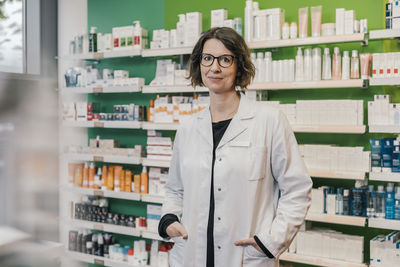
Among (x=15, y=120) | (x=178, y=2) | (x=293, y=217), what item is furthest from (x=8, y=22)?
(x=178, y=2)

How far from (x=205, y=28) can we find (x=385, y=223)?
241cm

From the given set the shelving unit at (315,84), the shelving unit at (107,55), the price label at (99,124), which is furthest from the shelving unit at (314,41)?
the price label at (99,124)

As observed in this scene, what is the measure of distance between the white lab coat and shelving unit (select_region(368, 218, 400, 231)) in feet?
6.09

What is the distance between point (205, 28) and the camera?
4.34 m

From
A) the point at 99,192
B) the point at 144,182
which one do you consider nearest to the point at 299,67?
the point at 144,182

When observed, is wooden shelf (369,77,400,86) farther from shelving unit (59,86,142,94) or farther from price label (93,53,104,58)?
price label (93,53,104,58)

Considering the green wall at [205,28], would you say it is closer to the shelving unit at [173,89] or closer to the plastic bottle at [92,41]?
the plastic bottle at [92,41]

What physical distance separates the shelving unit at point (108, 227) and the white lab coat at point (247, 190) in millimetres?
2808

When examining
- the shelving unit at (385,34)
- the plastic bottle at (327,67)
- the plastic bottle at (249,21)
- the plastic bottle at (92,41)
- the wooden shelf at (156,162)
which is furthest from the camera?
the plastic bottle at (92,41)

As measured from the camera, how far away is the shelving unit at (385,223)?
3.16 meters

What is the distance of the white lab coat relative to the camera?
157 cm

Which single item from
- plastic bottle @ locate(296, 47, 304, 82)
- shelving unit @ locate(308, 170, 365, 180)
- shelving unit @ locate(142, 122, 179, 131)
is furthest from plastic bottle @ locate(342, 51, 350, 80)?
shelving unit @ locate(142, 122, 179, 131)

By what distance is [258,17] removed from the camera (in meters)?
3.72

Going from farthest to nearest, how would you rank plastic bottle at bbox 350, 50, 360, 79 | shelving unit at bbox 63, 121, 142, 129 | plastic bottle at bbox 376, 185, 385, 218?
shelving unit at bbox 63, 121, 142, 129, plastic bottle at bbox 350, 50, 360, 79, plastic bottle at bbox 376, 185, 385, 218
